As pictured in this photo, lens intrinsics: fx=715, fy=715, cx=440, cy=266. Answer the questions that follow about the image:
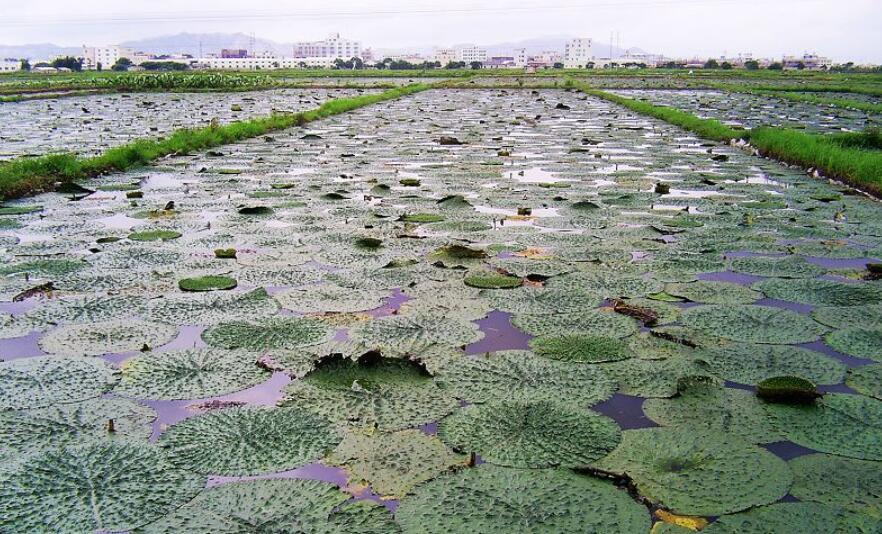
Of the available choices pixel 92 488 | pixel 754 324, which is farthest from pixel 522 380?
pixel 92 488

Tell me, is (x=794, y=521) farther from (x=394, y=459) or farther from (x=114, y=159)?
(x=114, y=159)

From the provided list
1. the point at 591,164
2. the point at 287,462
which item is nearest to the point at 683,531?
the point at 287,462

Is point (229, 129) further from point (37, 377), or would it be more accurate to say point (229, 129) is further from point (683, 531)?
point (683, 531)

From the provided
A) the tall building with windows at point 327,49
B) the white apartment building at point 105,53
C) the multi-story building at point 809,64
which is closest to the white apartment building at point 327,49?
the tall building with windows at point 327,49

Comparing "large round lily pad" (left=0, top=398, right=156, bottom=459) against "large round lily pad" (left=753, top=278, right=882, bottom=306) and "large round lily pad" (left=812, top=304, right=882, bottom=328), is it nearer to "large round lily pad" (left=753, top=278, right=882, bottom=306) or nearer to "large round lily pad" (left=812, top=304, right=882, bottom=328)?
"large round lily pad" (left=812, top=304, right=882, bottom=328)

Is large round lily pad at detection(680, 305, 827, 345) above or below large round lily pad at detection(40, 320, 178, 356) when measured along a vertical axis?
above

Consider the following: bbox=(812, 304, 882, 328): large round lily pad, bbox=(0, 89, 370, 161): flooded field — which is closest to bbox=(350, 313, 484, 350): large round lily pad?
bbox=(812, 304, 882, 328): large round lily pad

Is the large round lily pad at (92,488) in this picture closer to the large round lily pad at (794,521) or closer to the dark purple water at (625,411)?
the dark purple water at (625,411)
